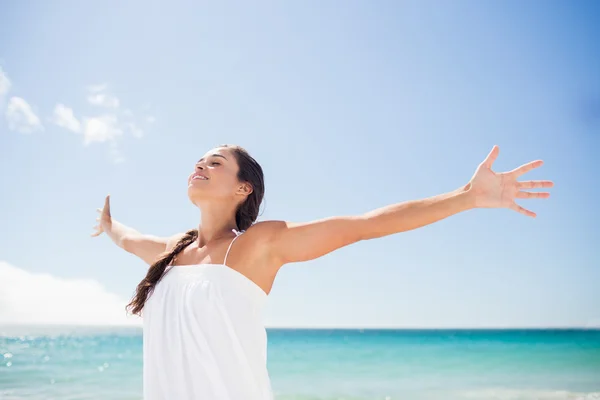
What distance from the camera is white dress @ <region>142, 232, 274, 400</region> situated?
2260 millimetres

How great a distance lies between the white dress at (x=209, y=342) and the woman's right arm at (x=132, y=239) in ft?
1.89

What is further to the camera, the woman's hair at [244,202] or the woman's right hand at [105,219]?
the woman's right hand at [105,219]

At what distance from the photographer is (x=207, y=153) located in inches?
115

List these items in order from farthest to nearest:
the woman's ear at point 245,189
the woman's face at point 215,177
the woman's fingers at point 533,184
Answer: the woman's ear at point 245,189
the woman's face at point 215,177
the woman's fingers at point 533,184

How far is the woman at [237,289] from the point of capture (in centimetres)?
223

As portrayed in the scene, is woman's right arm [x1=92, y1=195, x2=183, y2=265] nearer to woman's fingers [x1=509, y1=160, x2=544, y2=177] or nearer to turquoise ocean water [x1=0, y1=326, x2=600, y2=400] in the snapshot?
woman's fingers [x1=509, y1=160, x2=544, y2=177]

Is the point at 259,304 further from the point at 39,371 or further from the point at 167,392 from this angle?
the point at 39,371

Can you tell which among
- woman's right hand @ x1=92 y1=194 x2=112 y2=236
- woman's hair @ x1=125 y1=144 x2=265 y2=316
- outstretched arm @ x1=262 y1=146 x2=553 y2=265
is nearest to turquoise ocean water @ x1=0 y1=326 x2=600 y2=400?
woman's right hand @ x1=92 y1=194 x2=112 y2=236

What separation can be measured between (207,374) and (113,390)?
11461 mm

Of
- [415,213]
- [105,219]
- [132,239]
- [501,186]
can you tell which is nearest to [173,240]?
[132,239]

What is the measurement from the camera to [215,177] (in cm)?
280

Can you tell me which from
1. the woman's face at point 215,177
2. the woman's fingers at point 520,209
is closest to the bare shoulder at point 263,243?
the woman's face at point 215,177

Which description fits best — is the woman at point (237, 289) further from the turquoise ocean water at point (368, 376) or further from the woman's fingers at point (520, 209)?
the turquoise ocean water at point (368, 376)

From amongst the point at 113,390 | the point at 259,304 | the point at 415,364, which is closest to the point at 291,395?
the point at 113,390
